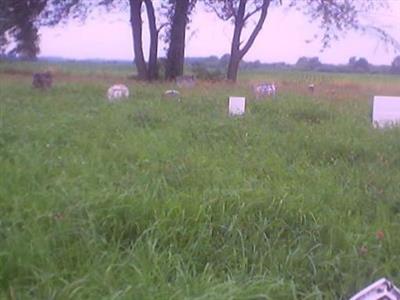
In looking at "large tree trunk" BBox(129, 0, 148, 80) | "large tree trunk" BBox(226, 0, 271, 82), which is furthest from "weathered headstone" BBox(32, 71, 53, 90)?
"large tree trunk" BBox(226, 0, 271, 82)

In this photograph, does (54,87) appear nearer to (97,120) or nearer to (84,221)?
(97,120)

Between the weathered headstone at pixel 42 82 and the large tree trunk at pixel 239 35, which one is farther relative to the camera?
the large tree trunk at pixel 239 35

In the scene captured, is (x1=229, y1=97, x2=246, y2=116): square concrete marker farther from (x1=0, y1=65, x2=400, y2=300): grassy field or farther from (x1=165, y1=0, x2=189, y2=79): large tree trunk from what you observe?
(x1=165, y1=0, x2=189, y2=79): large tree trunk

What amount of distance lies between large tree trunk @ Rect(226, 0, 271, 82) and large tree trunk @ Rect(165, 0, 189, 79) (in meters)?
1.45

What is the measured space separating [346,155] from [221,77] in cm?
1452

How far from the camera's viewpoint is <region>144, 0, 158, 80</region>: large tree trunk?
62.1ft

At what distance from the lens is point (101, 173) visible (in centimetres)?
450

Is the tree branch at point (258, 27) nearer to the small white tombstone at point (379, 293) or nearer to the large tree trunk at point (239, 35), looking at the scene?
the large tree trunk at point (239, 35)

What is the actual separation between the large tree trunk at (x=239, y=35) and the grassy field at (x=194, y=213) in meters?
13.0

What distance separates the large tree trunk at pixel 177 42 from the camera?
19.0 m

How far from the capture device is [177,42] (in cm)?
1927

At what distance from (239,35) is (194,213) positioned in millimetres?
16053

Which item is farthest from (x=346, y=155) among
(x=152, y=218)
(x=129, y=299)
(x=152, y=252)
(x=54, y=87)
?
(x=54, y=87)

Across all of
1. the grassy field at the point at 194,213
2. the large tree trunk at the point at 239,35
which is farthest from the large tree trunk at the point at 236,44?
the grassy field at the point at 194,213
